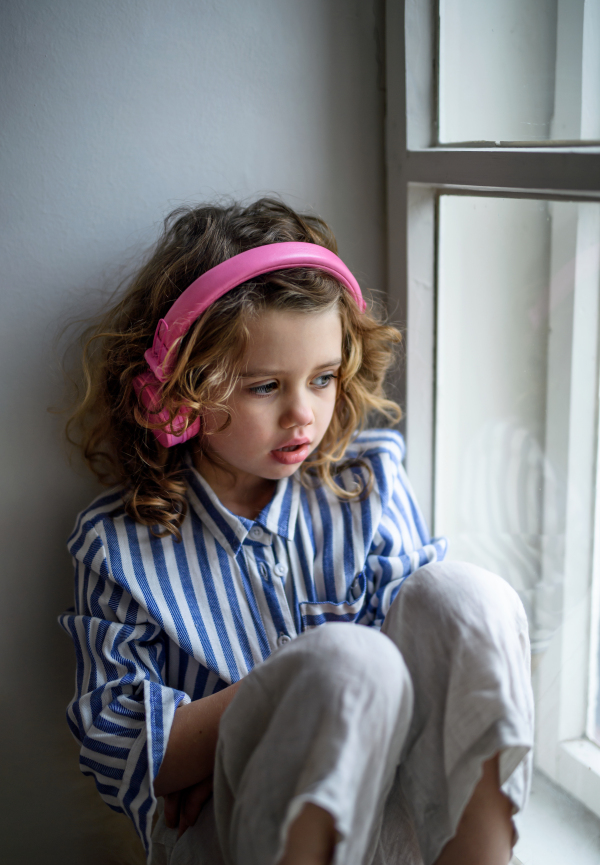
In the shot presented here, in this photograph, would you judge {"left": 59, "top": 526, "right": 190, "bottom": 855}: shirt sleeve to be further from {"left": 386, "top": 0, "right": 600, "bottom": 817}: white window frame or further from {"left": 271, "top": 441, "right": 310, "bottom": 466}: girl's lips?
{"left": 386, "top": 0, "right": 600, "bottom": 817}: white window frame

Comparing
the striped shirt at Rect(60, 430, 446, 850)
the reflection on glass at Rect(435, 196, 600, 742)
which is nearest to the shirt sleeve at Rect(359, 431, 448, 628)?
the striped shirt at Rect(60, 430, 446, 850)

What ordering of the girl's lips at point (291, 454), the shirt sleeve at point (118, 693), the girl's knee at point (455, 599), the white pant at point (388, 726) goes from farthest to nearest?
1. the girl's lips at point (291, 454)
2. the shirt sleeve at point (118, 693)
3. the girl's knee at point (455, 599)
4. the white pant at point (388, 726)

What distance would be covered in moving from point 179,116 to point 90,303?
27 centimetres

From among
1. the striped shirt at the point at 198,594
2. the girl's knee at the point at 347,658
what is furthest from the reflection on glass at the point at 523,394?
the girl's knee at the point at 347,658

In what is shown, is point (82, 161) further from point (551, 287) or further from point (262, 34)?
point (551, 287)

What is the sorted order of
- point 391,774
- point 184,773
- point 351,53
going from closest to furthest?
point 391,774
point 184,773
point 351,53

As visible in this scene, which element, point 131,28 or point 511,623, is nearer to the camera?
point 511,623

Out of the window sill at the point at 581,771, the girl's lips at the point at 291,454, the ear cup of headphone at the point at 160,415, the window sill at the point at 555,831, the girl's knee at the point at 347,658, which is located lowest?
the window sill at the point at 555,831

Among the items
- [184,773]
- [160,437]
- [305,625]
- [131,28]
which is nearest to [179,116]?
[131,28]

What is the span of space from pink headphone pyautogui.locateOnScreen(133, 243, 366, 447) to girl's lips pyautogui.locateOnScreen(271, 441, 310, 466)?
10 cm

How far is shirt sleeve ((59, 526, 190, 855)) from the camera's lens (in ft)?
2.41

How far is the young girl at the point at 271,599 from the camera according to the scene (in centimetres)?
55

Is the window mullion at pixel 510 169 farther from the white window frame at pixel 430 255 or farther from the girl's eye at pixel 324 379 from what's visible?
the girl's eye at pixel 324 379

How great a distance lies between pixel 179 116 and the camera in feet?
2.95
